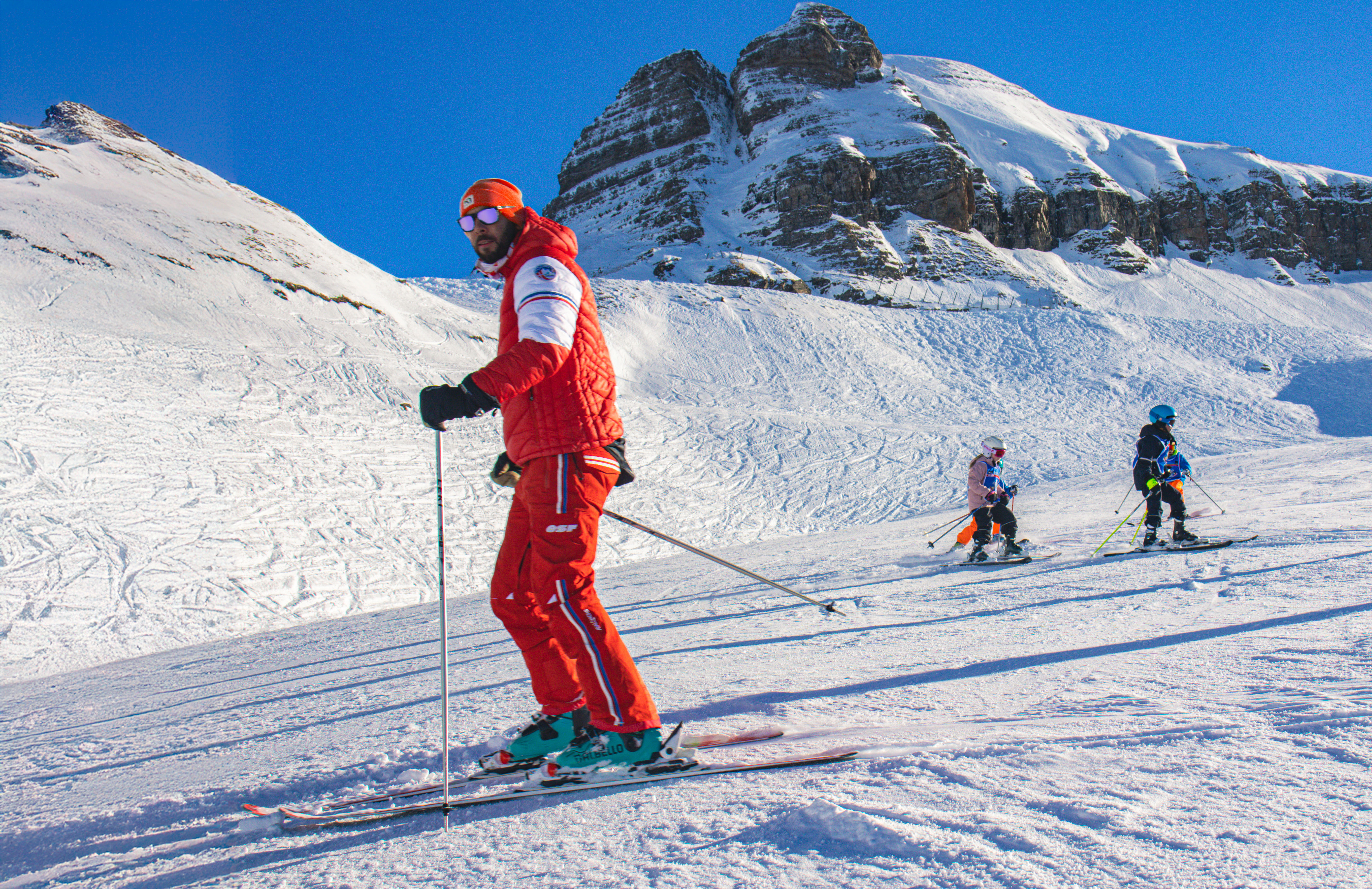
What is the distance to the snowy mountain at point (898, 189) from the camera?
61.5 m

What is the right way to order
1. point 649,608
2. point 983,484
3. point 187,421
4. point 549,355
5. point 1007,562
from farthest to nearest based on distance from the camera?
1. point 187,421
2. point 983,484
3. point 1007,562
4. point 649,608
5. point 549,355

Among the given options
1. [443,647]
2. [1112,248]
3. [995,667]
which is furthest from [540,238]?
[1112,248]

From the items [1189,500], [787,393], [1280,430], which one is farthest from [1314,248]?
[1189,500]

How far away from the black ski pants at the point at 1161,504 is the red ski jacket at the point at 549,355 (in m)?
7.04

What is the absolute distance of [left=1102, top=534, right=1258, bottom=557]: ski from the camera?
688 cm

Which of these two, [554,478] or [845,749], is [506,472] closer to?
[554,478]

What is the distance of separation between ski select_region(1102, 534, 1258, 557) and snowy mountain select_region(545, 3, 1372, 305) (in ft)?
137

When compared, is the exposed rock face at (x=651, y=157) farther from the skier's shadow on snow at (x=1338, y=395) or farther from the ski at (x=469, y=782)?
the ski at (x=469, y=782)

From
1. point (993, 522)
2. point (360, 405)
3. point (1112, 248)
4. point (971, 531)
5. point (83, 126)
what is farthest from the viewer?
point (1112, 248)

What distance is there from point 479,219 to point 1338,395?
33.0m

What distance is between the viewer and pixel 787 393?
82.3ft

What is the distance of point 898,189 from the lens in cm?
7288

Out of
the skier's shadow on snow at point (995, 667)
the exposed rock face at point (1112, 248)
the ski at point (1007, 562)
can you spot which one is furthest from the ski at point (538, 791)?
the exposed rock face at point (1112, 248)

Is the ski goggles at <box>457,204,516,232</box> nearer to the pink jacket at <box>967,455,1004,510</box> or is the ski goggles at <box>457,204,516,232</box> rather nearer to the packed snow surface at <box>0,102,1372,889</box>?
the packed snow surface at <box>0,102,1372,889</box>
